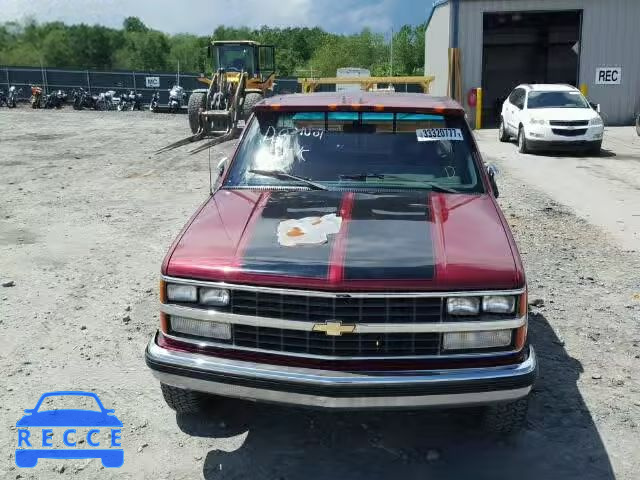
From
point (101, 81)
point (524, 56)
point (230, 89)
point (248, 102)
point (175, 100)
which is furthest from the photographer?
point (101, 81)

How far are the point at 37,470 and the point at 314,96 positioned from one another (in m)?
3.09

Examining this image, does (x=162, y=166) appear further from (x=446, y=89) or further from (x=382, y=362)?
(x=446, y=89)

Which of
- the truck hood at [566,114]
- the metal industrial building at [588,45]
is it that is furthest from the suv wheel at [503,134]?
the metal industrial building at [588,45]

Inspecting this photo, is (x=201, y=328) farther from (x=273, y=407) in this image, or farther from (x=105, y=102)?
(x=105, y=102)

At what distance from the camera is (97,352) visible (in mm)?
4773

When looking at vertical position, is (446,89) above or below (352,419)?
above

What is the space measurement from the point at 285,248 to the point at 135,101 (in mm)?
33474

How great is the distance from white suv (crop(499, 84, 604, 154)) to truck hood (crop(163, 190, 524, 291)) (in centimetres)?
1235

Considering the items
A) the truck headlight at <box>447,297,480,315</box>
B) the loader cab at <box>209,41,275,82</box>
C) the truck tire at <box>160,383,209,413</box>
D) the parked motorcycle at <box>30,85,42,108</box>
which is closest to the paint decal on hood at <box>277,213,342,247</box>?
the truck headlight at <box>447,297,480,315</box>

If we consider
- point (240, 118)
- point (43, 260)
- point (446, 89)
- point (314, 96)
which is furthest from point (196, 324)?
point (446, 89)

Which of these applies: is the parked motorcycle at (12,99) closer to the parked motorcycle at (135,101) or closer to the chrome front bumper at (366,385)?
the parked motorcycle at (135,101)

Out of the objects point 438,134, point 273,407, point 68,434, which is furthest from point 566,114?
point 68,434

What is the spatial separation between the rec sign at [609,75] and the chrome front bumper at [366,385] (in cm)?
2340

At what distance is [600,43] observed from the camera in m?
23.5
